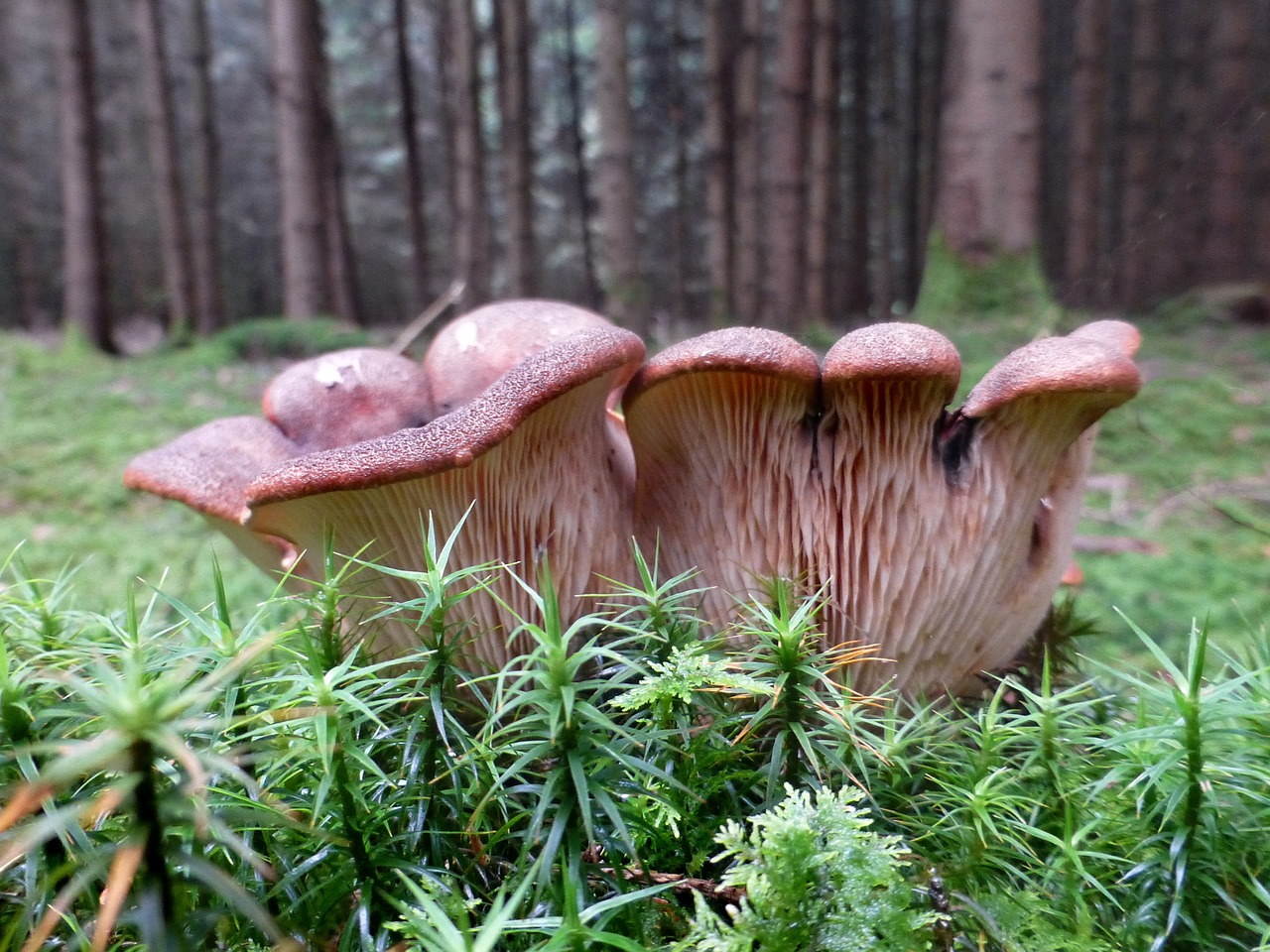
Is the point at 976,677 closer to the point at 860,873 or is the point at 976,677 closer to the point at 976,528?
the point at 976,528

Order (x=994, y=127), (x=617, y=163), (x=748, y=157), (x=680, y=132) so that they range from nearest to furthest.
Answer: (x=994, y=127) < (x=617, y=163) < (x=748, y=157) < (x=680, y=132)

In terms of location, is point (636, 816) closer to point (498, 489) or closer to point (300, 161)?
point (498, 489)

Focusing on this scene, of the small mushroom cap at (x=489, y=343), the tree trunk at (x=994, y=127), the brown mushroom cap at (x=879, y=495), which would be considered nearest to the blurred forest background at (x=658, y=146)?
the tree trunk at (x=994, y=127)

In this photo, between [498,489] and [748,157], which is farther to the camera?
[748,157]

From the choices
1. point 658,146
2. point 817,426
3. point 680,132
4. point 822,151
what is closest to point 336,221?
point 680,132

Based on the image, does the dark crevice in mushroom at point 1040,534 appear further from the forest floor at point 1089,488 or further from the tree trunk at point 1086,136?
the tree trunk at point 1086,136

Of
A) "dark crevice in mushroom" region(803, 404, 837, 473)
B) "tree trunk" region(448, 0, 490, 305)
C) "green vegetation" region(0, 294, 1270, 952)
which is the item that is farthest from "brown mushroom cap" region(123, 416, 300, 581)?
"tree trunk" region(448, 0, 490, 305)
